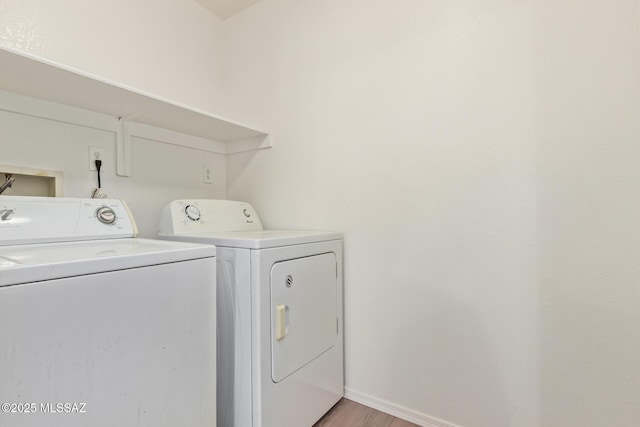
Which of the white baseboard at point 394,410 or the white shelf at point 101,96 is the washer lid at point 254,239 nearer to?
the white shelf at point 101,96

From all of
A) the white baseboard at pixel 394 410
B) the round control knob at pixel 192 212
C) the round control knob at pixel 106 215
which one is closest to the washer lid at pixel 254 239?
the round control knob at pixel 192 212

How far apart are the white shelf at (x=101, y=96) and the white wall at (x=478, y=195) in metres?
0.47

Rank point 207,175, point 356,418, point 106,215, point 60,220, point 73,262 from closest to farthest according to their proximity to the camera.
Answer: point 73,262 < point 60,220 < point 106,215 < point 356,418 < point 207,175

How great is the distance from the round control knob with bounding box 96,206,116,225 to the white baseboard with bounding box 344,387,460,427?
56.0 inches

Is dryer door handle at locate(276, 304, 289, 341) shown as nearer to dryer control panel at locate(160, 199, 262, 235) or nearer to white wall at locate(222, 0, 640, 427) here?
white wall at locate(222, 0, 640, 427)

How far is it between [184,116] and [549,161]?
5.57ft

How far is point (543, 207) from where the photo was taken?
1161 millimetres

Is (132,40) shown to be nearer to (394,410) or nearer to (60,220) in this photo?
(60,220)

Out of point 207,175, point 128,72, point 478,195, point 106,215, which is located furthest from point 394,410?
point 128,72

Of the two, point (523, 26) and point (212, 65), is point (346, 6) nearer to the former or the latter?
point (523, 26)

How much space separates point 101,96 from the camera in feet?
4.33

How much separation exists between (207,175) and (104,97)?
2.63ft

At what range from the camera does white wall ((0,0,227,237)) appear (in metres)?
1.31

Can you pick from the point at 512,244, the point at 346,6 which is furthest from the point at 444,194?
the point at 346,6
